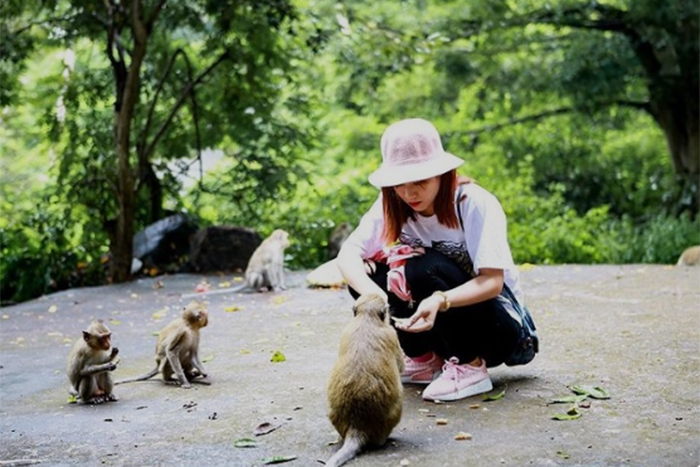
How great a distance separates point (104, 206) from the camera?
34.5ft

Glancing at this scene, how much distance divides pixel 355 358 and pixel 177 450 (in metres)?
0.73

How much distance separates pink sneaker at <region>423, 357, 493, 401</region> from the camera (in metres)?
4.03

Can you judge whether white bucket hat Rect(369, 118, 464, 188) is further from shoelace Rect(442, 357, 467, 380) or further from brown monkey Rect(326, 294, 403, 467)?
shoelace Rect(442, 357, 467, 380)

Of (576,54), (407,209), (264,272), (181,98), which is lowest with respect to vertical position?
(264,272)

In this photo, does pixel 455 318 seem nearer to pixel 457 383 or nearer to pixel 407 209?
pixel 457 383

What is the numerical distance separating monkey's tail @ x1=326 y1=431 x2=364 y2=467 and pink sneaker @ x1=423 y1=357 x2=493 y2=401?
0.80 metres

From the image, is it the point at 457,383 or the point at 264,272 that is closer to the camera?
the point at 457,383

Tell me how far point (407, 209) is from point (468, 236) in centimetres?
30

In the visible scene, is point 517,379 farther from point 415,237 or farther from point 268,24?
point 268,24

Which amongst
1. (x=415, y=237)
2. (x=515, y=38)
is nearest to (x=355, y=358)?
(x=415, y=237)

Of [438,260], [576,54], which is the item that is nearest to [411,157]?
[438,260]

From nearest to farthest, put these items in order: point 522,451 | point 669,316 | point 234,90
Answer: point 522,451 < point 669,316 < point 234,90

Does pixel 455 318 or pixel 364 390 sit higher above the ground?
pixel 455 318

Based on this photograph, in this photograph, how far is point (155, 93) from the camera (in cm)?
→ 1041
